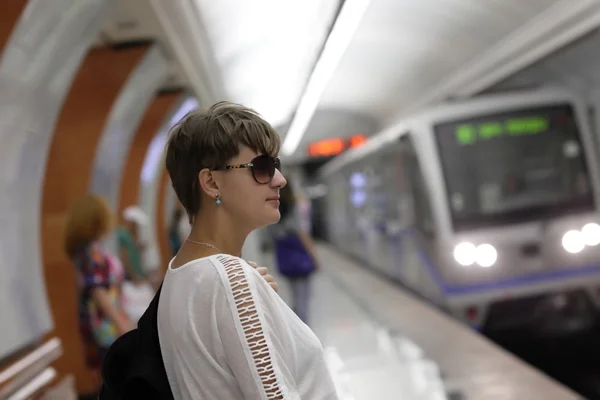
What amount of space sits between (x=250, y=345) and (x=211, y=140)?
0.48 metres

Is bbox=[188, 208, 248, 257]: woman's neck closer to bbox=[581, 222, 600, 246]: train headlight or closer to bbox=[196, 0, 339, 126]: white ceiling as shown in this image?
bbox=[196, 0, 339, 126]: white ceiling

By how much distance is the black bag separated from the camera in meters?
1.62

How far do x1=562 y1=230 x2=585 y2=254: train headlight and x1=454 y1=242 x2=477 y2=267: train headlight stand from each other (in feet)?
3.31

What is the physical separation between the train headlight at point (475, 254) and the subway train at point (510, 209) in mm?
11

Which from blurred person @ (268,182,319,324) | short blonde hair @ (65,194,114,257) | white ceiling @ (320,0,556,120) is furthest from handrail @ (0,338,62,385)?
white ceiling @ (320,0,556,120)

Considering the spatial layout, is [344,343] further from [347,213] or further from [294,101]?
[347,213]

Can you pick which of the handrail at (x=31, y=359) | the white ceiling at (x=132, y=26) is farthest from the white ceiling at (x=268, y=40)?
the handrail at (x=31, y=359)

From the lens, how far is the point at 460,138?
8656mm

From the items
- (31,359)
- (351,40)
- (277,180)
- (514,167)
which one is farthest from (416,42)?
(277,180)

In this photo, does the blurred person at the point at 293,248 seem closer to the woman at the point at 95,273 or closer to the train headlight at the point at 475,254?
the train headlight at the point at 475,254

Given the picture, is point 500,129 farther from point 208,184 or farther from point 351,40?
point 208,184

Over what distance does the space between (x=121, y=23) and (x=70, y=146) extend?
60.3 inches

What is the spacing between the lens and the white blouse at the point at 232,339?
152 cm

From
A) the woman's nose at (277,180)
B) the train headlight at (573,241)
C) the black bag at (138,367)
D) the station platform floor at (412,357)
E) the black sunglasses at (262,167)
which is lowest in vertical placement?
the station platform floor at (412,357)
